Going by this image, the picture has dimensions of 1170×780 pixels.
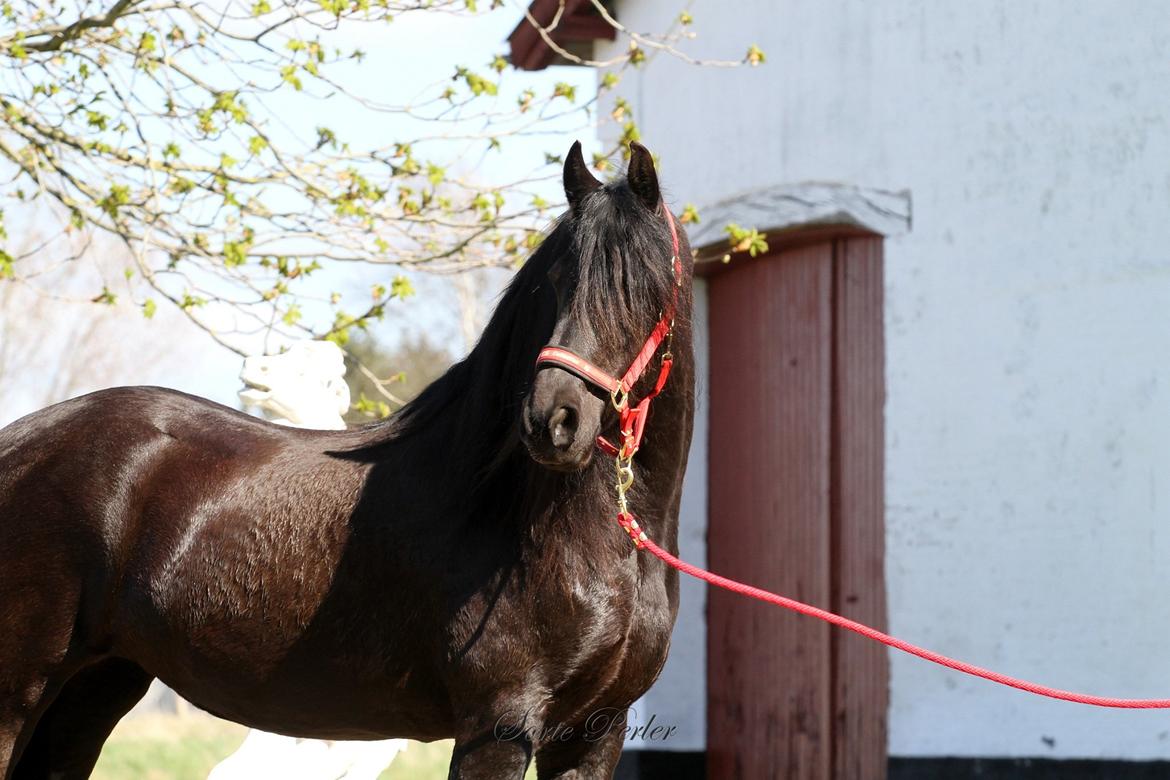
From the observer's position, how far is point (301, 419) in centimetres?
514

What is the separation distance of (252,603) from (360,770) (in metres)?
2.15

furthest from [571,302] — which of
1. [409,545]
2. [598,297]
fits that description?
[409,545]

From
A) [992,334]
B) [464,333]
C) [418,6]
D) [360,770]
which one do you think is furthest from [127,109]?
[464,333]

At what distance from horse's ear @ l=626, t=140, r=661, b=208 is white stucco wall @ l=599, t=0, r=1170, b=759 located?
3.53m

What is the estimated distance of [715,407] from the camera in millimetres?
7883

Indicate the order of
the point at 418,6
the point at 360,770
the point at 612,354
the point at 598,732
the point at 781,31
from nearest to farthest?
the point at 612,354 → the point at 598,732 → the point at 360,770 → the point at 418,6 → the point at 781,31

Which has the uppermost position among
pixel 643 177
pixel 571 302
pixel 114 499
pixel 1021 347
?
pixel 1021 347

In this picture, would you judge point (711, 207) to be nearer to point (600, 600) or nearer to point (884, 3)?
point (884, 3)

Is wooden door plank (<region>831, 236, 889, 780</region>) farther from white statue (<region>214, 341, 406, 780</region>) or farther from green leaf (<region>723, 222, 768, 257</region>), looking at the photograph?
white statue (<region>214, 341, 406, 780</region>)

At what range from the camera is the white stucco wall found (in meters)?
5.81

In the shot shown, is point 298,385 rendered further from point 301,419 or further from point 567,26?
point 567,26

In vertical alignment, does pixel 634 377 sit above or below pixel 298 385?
below

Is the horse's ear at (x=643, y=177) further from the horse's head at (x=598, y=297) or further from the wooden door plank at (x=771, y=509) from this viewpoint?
the wooden door plank at (x=771, y=509)

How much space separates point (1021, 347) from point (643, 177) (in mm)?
3629
